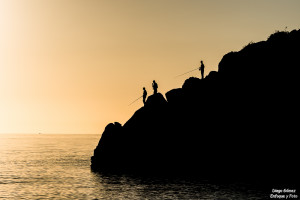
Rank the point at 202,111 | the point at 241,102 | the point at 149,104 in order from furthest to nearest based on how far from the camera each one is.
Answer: the point at 149,104 < the point at 202,111 < the point at 241,102

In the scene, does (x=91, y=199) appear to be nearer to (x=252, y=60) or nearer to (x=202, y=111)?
(x=202, y=111)

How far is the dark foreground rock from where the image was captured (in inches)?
1868

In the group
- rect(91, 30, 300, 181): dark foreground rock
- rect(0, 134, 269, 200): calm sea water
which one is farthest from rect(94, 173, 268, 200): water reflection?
rect(91, 30, 300, 181): dark foreground rock

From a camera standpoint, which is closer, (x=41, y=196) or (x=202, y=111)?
(x=41, y=196)

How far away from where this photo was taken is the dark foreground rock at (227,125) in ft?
156

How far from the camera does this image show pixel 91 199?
124 feet

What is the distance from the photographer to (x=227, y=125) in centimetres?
5247

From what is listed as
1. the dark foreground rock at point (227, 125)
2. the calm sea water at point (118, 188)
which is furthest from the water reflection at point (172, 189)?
the dark foreground rock at point (227, 125)

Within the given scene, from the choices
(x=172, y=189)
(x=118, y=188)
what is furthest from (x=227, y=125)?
(x=118, y=188)

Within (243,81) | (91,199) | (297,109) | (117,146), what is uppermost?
(243,81)

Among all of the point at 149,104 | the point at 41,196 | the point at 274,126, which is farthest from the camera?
the point at 149,104

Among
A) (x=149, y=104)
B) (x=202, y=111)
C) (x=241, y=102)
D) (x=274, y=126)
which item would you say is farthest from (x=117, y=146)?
(x=274, y=126)

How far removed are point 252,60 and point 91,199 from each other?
102 feet

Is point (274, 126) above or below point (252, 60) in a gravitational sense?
below
